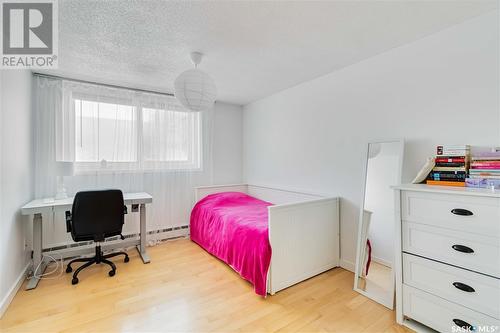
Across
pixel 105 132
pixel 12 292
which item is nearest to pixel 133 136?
pixel 105 132

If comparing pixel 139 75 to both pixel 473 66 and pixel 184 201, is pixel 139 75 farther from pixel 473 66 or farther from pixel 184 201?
pixel 473 66

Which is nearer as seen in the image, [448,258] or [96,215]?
[448,258]

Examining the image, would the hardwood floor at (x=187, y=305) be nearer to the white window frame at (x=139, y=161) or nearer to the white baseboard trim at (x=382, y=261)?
the white baseboard trim at (x=382, y=261)

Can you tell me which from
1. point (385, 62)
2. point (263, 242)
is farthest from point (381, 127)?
point (263, 242)

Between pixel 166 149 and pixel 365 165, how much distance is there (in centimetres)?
289

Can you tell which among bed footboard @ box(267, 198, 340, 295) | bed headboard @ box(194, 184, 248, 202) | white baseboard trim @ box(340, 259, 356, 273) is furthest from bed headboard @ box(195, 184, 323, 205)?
white baseboard trim @ box(340, 259, 356, 273)

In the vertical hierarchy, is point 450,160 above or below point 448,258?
above

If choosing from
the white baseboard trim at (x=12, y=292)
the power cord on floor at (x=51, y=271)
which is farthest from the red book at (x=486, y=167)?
the power cord on floor at (x=51, y=271)

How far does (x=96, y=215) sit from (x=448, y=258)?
3231 millimetres

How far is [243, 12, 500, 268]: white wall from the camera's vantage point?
1741 mm

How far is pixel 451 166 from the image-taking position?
68.5 inches

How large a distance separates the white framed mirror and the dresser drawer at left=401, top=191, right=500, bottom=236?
0.40m

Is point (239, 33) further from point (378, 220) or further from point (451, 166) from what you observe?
point (378, 220)

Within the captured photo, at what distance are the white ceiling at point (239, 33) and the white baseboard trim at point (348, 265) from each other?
2328 mm
